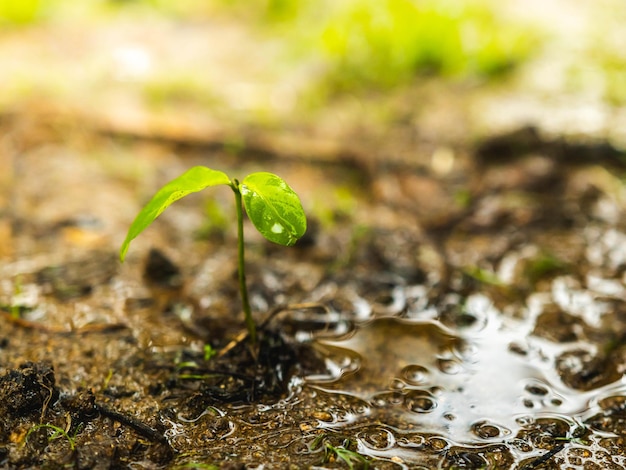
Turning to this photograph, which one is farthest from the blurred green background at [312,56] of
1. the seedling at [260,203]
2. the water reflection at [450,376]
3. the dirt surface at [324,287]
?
the seedling at [260,203]

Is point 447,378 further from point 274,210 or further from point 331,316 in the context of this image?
point 274,210

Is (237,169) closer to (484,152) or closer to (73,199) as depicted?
(73,199)

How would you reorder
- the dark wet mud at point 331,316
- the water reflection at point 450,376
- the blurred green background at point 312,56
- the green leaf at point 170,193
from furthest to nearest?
1. the blurred green background at point 312,56
2. the water reflection at point 450,376
3. the dark wet mud at point 331,316
4. the green leaf at point 170,193

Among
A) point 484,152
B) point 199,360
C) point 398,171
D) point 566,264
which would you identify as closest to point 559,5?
point 484,152

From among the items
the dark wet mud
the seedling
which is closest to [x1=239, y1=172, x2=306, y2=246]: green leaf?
the seedling

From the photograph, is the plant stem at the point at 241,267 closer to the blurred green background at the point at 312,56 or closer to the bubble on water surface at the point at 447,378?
the bubble on water surface at the point at 447,378

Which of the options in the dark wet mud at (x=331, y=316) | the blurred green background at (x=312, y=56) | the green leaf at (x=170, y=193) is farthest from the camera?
the blurred green background at (x=312, y=56)

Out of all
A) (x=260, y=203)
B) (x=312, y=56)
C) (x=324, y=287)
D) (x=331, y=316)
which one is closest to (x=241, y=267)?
(x=260, y=203)
